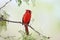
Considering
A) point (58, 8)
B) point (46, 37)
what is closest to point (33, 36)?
point (46, 37)

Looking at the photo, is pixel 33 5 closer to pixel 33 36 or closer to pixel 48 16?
pixel 48 16

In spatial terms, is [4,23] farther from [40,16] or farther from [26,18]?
[40,16]

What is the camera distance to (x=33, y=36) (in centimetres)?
128

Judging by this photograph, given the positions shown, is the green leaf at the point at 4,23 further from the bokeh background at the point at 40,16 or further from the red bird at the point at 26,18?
the red bird at the point at 26,18

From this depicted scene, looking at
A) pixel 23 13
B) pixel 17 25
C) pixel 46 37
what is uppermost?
pixel 23 13

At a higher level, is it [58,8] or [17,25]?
[58,8]

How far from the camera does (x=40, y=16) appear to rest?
1297 mm

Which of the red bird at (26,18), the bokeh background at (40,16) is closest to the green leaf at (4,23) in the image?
the bokeh background at (40,16)

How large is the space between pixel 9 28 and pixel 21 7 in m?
0.21

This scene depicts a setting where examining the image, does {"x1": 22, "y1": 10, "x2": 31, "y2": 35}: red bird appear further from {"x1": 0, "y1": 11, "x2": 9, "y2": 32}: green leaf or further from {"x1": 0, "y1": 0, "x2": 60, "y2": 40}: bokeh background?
{"x1": 0, "y1": 11, "x2": 9, "y2": 32}: green leaf

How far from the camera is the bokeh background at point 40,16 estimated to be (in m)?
1.28

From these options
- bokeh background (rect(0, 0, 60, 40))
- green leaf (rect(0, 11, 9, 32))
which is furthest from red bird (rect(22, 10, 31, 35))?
green leaf (rect(0, 11, 9, 32))

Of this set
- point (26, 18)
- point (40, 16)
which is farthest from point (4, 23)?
point (40, 16)

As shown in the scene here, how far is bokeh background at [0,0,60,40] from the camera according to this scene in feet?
4.19
